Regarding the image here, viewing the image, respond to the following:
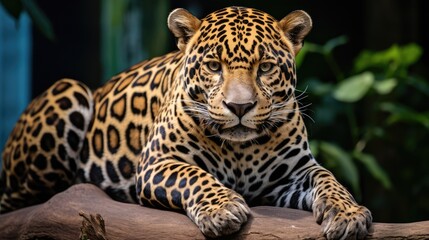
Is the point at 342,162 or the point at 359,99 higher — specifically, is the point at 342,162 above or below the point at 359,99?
below

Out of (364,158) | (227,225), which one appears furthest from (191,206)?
(364,158)

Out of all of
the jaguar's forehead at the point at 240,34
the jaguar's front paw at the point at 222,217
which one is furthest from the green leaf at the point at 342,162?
the jaguar's front paw at the point at 222,217

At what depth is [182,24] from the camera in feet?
22.3

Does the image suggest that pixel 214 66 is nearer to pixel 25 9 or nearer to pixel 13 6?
pixel 13 6

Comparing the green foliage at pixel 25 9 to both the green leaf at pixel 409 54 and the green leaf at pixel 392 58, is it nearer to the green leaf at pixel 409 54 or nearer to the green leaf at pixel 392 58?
the green leaf at pixel 392 58

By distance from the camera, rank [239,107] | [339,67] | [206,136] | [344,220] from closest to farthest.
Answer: [344,220]
[239,107]
[206,136]
[339,67]

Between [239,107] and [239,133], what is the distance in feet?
0.96

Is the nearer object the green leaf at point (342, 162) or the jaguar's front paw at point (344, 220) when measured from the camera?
the jaguar's front paw at point (344, 220)

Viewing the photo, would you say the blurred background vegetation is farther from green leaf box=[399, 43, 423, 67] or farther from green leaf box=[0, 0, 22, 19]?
green leaf box=[0, 0, 22, 19]

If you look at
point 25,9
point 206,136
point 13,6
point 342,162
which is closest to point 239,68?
point 206,136

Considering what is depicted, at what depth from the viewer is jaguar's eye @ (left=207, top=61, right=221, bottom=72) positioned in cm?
641

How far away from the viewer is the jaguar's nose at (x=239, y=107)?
6.07 meters

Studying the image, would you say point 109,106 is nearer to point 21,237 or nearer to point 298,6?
point 21,237

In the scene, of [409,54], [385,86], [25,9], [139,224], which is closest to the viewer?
[139,224]
